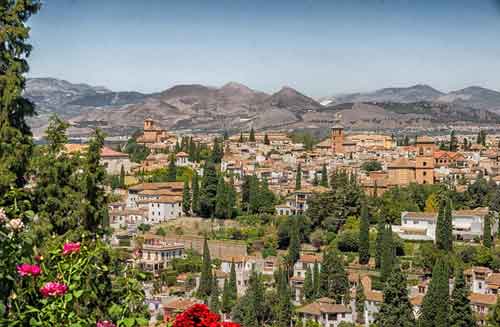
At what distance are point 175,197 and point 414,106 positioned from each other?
242ft

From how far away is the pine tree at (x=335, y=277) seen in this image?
14797mm

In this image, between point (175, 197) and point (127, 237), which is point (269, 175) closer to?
point (175, 197)

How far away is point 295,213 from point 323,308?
6.36 metres

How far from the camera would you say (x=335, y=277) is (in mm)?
14812

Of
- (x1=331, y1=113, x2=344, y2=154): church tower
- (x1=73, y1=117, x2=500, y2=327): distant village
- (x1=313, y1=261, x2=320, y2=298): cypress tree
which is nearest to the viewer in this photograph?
(x1=73, y1=117, x2=500, y2=327): distant village

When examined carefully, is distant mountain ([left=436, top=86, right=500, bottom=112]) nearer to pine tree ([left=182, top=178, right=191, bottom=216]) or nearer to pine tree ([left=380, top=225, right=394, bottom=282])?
pine tree ([left=182, top=178, right=191, bottom=216])

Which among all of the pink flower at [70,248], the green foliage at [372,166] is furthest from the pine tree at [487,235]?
the pink flower at [70,248]

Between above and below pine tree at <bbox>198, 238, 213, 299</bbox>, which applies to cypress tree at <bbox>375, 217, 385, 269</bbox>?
above

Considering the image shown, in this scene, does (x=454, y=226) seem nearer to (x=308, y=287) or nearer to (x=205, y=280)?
(x=308, y=287)

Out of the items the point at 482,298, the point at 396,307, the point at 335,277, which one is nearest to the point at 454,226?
the point at 482,298

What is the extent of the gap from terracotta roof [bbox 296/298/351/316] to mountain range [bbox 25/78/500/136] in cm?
3299

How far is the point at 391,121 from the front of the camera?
79250 millimetres

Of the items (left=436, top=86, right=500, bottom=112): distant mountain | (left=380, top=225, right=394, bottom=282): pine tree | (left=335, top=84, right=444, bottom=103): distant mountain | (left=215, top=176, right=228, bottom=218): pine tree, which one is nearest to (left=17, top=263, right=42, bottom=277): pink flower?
(left=380, top=225, right=394, bottom=282): pine tree

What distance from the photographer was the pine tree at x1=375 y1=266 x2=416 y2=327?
10797mm
